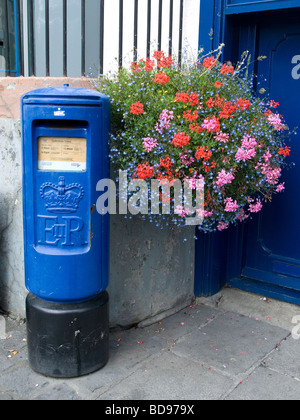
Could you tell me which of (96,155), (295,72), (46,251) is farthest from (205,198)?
(295,72)

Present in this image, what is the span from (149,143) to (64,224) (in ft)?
2.37

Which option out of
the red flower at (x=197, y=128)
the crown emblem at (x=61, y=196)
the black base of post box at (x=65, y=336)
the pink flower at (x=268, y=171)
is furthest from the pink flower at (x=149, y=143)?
the black base of post box at (x=65, y=336)

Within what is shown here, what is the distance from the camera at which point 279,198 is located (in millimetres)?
3938

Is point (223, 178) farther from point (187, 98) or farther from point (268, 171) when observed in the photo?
point (187, 98)

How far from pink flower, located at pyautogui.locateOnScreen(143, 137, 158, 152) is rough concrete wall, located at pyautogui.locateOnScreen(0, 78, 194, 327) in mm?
801

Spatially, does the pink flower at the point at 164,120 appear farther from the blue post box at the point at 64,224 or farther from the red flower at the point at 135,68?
the red flower at the point at 135,68

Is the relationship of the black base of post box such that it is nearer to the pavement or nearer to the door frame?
the pavement

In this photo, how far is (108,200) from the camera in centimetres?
284

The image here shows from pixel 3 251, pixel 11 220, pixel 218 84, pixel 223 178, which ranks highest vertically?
pixel 218 84

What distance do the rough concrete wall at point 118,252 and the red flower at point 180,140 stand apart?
86cm

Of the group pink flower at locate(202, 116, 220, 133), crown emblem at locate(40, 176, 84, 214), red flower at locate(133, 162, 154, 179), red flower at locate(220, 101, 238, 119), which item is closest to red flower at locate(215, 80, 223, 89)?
red flower at locate(220, 101, 238, 119)

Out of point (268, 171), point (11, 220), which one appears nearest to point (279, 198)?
point (268, 171)

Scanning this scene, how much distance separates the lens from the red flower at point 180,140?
2668 mm

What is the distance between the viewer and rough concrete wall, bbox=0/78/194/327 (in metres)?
3.40
